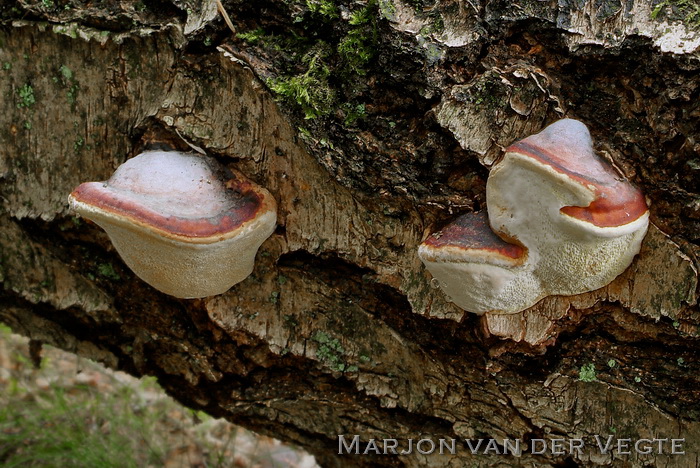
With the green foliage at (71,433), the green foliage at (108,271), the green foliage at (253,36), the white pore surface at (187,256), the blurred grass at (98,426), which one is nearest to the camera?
the white pore surface at (187,256)

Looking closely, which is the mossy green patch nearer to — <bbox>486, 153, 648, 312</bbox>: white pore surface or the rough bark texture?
the rough bark texture

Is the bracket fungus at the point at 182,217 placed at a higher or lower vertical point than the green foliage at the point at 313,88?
lower

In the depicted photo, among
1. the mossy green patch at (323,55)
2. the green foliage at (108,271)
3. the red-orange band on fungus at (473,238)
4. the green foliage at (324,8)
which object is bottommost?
the green foliage at (108,271)

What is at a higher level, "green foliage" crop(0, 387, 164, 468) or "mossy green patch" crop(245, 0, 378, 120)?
"mossy green patch" crop(245, 0, 378, 120)

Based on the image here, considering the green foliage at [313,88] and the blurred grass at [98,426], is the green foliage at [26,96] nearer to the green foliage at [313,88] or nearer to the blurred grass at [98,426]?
the green foliage at [313,88]

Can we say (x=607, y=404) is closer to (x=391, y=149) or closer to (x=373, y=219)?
(x=373, y=219)

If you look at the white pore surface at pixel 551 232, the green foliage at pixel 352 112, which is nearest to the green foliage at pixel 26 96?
the green foliage at pixel 352 112

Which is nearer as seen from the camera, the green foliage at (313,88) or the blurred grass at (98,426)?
the green foliage at (313,88)

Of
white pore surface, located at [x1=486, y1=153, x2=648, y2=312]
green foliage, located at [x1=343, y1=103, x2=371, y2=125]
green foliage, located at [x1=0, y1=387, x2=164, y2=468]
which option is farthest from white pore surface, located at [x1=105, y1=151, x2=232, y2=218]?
green foliage, located at [x1=0, y1=387, x2=164, y2=468]
